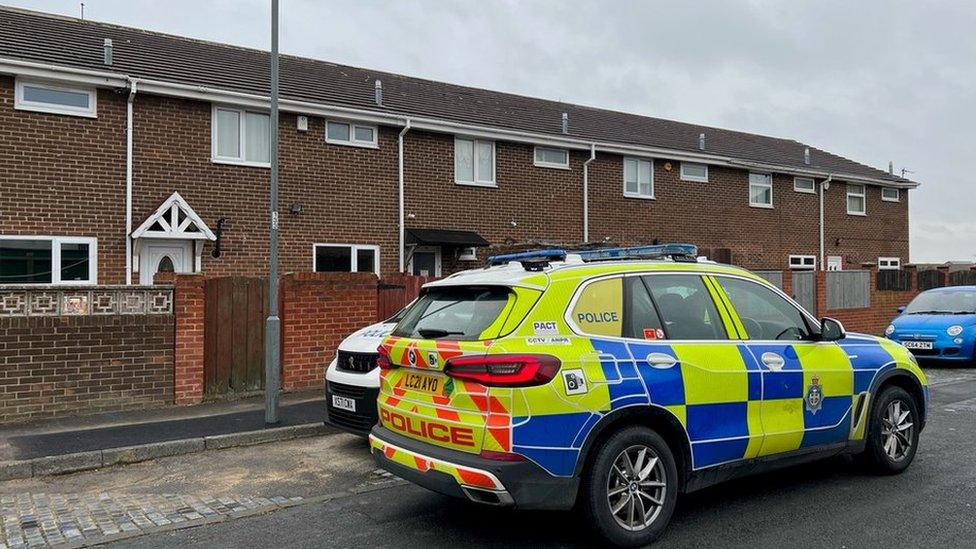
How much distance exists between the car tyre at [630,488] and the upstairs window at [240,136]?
36.5ft

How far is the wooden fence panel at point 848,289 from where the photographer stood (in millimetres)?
A: 16219

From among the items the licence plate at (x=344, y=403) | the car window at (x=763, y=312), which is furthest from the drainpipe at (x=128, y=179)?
the car window at (x=763, y=312)

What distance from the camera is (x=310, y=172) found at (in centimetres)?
1394

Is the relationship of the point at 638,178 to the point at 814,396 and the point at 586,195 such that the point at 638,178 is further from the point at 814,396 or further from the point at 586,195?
the point at 814,396

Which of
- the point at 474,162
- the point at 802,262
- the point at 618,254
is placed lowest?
the point at 618,254

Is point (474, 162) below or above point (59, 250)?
above

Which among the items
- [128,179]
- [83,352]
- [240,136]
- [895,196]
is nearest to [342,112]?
[240,136]

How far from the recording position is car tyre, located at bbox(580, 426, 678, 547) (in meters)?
3.94

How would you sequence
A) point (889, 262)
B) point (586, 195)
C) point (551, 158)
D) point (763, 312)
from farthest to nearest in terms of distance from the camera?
point (889, 262)
point (586, 195)
point (551, 158)
point (763, 312)

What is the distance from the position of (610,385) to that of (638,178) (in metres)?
15.3

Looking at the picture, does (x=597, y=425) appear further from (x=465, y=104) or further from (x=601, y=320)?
(x=465, y=104)

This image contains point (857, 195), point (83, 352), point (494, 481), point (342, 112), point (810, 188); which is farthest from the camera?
point (857, 195)

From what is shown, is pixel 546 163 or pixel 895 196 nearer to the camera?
pixel 546 163

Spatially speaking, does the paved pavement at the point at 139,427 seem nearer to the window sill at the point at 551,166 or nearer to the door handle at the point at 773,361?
the door handle at the point at 773,361
